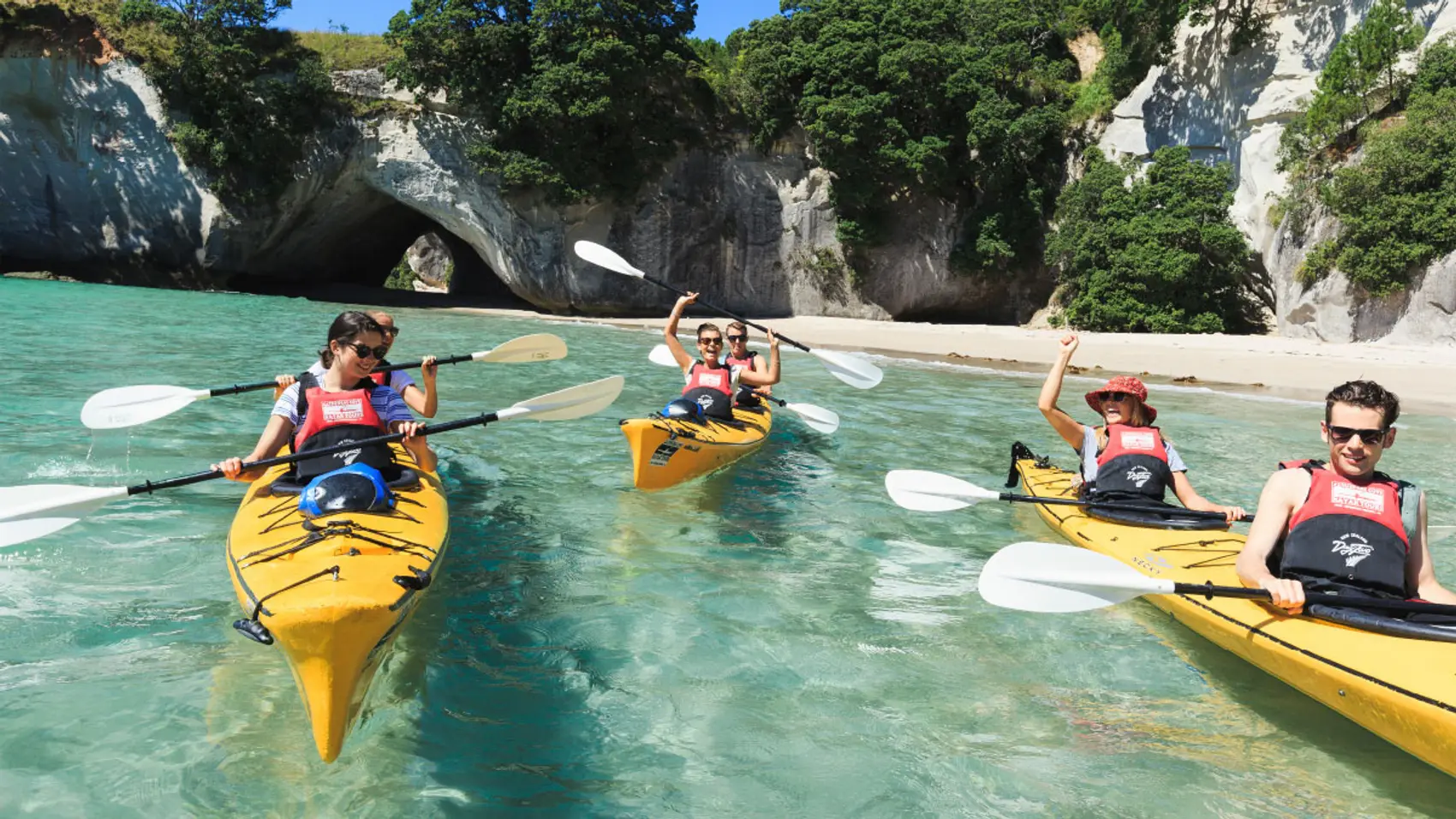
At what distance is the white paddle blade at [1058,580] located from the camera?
315 centimetres

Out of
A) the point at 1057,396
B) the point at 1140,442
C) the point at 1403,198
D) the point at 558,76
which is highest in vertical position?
the point at 558,76

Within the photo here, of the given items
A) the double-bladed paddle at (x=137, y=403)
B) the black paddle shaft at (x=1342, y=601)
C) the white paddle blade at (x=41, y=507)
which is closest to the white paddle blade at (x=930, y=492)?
the black paddle shaft at (x=1342, y=601)

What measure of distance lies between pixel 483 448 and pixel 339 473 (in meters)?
3.47

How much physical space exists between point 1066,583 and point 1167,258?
17414 mm

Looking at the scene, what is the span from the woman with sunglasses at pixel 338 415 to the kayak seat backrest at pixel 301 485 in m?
0.05

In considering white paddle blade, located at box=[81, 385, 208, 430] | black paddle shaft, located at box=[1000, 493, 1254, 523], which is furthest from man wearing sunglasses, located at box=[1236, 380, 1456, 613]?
white paddle blade, located at box=[81, 385, 208, 430]

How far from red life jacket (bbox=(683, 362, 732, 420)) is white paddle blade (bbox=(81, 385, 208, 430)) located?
3252 mm

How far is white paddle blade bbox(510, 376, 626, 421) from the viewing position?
16.0ft

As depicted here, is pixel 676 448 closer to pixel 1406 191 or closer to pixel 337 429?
pixel 337 429

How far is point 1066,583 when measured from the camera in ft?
10.5

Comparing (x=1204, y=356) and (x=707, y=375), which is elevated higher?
(x=1204, y=356)

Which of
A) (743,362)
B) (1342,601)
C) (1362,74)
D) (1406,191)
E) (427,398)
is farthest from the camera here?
(1362,74)

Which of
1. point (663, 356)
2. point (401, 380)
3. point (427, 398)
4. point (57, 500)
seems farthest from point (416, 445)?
point (663, 356)

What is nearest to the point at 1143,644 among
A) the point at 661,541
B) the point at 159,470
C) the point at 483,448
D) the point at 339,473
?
the point at 661,541
